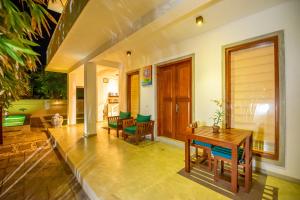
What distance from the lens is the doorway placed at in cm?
491

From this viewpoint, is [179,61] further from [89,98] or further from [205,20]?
[89,98]

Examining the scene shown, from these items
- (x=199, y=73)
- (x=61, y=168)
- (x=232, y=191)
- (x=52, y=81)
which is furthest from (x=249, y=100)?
(x=52, y=81)

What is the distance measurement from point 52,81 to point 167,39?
29.2ft

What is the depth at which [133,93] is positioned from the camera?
5137 millimetres

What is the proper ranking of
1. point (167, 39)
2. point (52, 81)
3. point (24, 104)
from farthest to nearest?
point (52, 81), point (24, 104), point (167, 39)

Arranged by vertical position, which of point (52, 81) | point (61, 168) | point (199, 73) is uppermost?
point (52, 81)

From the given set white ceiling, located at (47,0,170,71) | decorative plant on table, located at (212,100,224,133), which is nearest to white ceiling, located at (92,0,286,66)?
white ceiling, located at (47,0,170,71)

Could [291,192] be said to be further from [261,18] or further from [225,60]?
[261,18]

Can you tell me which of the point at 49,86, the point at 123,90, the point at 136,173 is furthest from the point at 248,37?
the point at 49,86

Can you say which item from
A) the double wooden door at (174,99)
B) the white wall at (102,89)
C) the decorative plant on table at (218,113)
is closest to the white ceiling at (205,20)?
the double wooden door at (174,99)

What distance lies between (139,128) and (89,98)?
6.46 feet

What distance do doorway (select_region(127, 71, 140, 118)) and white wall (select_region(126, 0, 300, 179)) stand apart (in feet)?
4.39

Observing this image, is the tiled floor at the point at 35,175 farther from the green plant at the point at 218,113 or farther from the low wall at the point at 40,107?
the low wall at the point at 40,107

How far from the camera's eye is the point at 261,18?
7.64ft
